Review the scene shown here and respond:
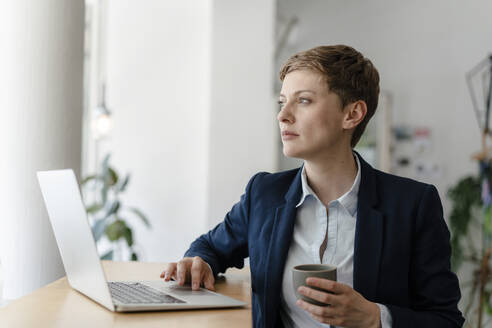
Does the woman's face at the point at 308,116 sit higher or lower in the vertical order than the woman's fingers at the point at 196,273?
higher

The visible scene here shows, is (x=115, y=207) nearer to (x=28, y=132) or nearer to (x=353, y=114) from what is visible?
(x=28, y=132)

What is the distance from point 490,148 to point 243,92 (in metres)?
1.89

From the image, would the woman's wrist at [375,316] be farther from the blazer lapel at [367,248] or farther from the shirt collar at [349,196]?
the shirt collar at [349,196]

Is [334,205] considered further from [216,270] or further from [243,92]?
[243,92]

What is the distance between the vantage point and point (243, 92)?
360cm

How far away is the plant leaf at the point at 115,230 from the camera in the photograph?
11.1ft

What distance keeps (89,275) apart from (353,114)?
81 cm

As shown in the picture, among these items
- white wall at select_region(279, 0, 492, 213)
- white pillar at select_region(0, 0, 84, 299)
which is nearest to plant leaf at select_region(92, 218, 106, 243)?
white pillar at select_region(0, 0, 84, 299)

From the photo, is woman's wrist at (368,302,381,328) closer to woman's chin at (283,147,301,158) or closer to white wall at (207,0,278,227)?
woman's chin at (283,147,301,158)

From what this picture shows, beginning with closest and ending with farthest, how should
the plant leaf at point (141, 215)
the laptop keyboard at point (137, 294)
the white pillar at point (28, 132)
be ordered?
the laptop keyboard at point (137, 294)
the white pillar at point (28, 132)
the plant leaf at point (141, 215)

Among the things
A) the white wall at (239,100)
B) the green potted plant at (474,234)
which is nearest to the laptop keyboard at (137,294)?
the white wall at (239,100)

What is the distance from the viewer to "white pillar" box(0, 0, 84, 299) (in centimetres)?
159

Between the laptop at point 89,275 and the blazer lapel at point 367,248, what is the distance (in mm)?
341

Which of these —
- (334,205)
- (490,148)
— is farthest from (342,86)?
(490,148)
